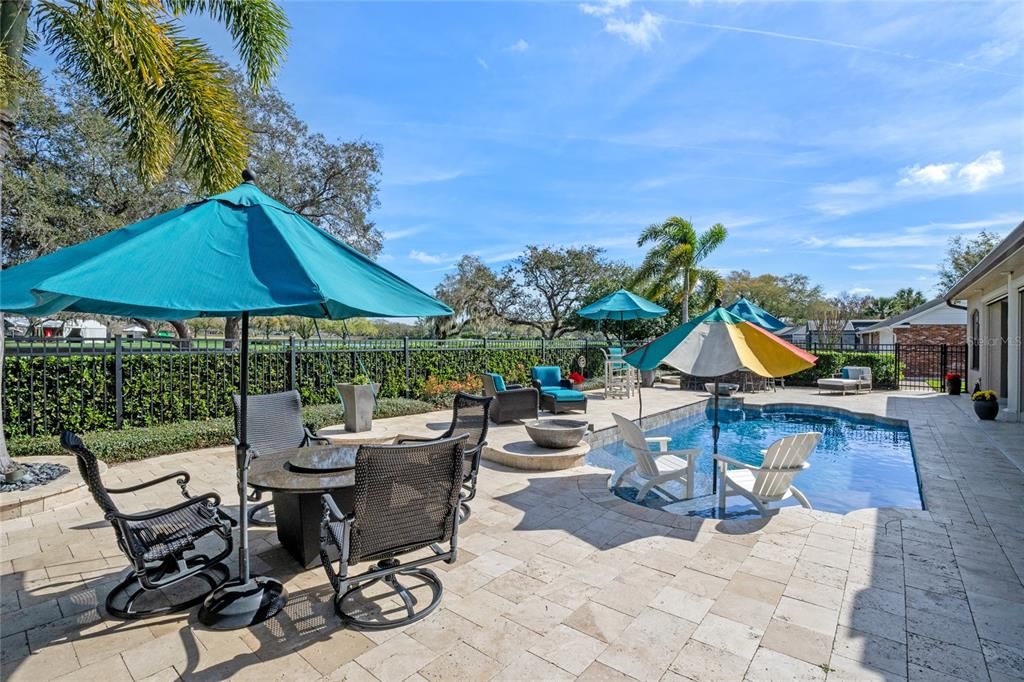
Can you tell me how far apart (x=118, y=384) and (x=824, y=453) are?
11.1m

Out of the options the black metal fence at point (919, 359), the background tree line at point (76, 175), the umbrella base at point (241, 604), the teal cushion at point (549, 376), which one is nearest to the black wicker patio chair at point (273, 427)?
the umbrella base at point (241, 604)

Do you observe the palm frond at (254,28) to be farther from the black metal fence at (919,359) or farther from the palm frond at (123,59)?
the black metal fence at (919,359)

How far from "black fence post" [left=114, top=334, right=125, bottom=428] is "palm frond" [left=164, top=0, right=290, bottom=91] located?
13.8 ft

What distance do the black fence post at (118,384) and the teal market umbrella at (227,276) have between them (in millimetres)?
5004

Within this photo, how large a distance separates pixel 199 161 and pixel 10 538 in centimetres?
490

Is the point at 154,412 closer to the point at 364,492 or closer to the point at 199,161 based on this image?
the point at 199,161

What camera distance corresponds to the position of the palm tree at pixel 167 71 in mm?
5125

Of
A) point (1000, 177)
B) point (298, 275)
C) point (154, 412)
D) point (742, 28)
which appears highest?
point (742, 28)

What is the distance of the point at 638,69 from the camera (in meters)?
8.08

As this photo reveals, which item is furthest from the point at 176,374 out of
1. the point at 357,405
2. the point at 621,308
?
the point at 621,308

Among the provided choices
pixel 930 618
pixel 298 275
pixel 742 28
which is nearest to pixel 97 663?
pixel 298 275

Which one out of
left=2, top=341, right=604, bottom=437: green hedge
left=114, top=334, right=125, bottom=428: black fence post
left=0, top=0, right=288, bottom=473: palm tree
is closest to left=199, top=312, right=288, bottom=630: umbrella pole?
left=0, top=0, right=288, bottom=473: palm tree

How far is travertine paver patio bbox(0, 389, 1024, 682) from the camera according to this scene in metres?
2.28

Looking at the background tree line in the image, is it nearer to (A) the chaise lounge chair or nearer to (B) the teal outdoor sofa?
(B) the teal outdoor sofa
